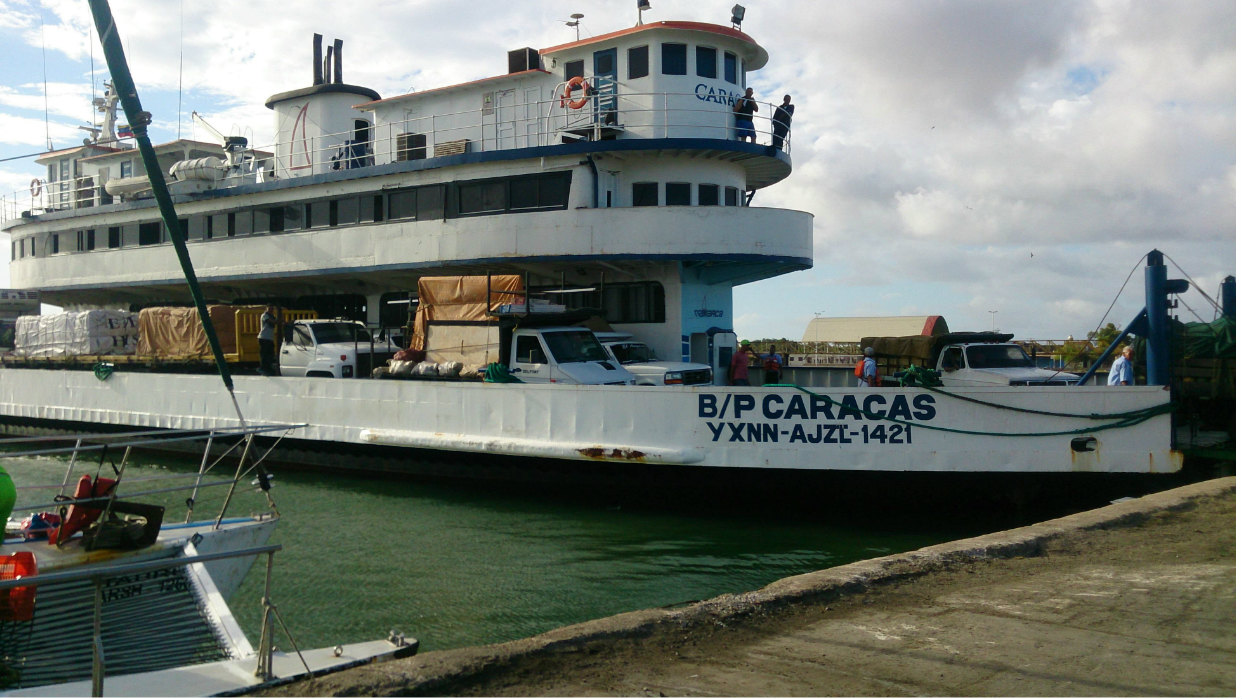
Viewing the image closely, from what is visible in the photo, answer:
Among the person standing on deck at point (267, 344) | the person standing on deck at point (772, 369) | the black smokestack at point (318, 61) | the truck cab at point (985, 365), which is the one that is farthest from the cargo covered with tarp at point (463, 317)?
the black smokestack at point (318, 61)

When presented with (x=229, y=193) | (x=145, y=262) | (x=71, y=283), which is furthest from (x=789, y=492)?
(x=71, y=283)

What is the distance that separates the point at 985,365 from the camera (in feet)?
45.1

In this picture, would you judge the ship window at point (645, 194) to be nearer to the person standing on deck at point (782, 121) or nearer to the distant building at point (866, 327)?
the person standing on deck at point (782, 121)

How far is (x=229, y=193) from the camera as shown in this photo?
1906 centimetres

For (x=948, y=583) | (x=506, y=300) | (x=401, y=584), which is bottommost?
(x=401, y=584)

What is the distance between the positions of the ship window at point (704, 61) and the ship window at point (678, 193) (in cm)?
187

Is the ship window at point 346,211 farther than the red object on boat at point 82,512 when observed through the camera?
Yes

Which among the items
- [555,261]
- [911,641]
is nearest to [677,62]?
[555,261]

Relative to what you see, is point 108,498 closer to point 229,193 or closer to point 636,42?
point 636,42

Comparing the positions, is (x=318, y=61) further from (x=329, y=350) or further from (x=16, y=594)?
(x=16, y=594)

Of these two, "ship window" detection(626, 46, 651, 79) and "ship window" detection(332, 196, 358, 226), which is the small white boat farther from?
"ship window" detection(332, 196, 358, 226)

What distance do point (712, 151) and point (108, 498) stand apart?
34.7ft

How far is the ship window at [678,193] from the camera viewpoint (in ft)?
49.4

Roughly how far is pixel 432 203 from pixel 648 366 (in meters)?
5.65
